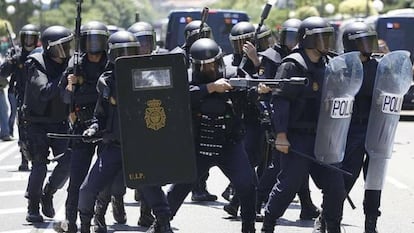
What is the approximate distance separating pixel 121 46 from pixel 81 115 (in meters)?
0.84

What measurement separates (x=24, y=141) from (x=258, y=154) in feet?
7.26

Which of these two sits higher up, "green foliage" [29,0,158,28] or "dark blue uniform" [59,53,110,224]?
"dark blue uniform" [59,53,110,224]

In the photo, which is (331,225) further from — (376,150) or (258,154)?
(258,154)

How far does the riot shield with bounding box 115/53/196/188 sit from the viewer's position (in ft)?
21.8

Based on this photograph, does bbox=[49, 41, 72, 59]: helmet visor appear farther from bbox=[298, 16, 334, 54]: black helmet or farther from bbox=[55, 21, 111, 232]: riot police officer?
bbox=[298, 16, 334, 54]: black helmet

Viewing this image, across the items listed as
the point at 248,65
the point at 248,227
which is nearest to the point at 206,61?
the point at 248,227

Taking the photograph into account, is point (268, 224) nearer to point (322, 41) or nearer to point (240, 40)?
point (322, 41)

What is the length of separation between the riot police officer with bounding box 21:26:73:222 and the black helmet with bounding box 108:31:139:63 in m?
1.16

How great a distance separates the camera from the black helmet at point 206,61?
706 cm

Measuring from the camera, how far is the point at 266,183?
8680 mm

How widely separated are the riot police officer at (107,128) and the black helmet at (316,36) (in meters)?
1.27

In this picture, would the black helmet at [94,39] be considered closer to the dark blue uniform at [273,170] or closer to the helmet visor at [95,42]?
the helmet visor at [95,42]

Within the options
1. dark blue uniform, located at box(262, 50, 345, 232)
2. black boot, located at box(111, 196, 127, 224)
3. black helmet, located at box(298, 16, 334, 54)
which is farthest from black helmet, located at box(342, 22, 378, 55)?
black boot, located at box(111, 196, 127, 224)

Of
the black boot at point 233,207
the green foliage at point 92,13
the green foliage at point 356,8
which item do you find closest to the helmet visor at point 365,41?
the black boot at point 233,207
